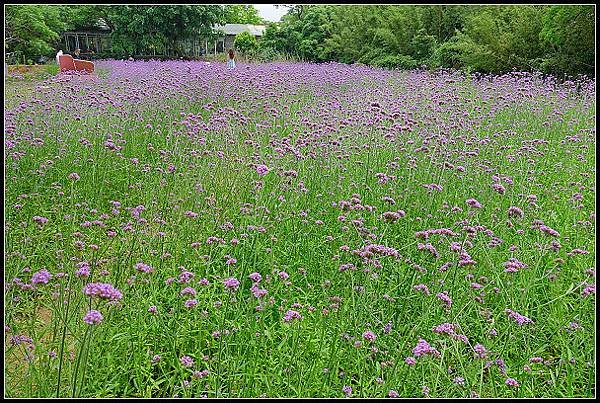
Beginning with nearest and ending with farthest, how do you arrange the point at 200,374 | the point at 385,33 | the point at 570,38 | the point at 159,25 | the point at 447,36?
the point at 200,374 → the point at 570,38 → the point at 447,36 → the point at 385,33 → the point at 159,25

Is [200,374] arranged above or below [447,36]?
below

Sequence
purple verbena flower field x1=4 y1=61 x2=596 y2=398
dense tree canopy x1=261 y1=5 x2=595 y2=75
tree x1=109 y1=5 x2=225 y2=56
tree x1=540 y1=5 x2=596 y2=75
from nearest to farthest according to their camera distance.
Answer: purple verbena flower field x1=4 y1=61 x2=596 y2=398 → tree x1=540 y1=5 x2=596 y2=75 → dense tree canopy x1=261 y1=5 x2=595 y2=75 → tree x1=109 y1=5 x2=225 y2=56

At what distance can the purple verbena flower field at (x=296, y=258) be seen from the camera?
221 cm

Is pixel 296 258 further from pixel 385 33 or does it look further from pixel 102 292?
pixel 385 33

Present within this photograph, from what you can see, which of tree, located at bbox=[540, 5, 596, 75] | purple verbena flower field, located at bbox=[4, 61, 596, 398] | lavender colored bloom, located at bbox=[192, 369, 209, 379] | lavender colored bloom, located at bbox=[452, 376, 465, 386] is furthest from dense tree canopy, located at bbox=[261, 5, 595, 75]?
lavender colored bloom, located at bbox=[192, 369, 209, 379]

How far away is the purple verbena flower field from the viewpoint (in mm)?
2205

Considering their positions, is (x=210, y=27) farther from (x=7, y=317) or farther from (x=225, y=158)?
(x=7, y=317)

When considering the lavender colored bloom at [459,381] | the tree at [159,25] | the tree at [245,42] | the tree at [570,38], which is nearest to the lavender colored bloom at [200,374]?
the lavender colored bloom at [459,381]

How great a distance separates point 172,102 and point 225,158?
252 cm

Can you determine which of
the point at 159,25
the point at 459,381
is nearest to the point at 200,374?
the point at 459,381

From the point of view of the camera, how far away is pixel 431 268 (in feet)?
9.45

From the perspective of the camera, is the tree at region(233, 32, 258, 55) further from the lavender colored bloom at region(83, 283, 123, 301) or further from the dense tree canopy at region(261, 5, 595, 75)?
the lavender colored bloom at region(83, 283, 123, 301)

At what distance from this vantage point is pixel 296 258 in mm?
3148

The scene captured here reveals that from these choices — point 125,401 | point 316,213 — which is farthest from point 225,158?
point 125,401
